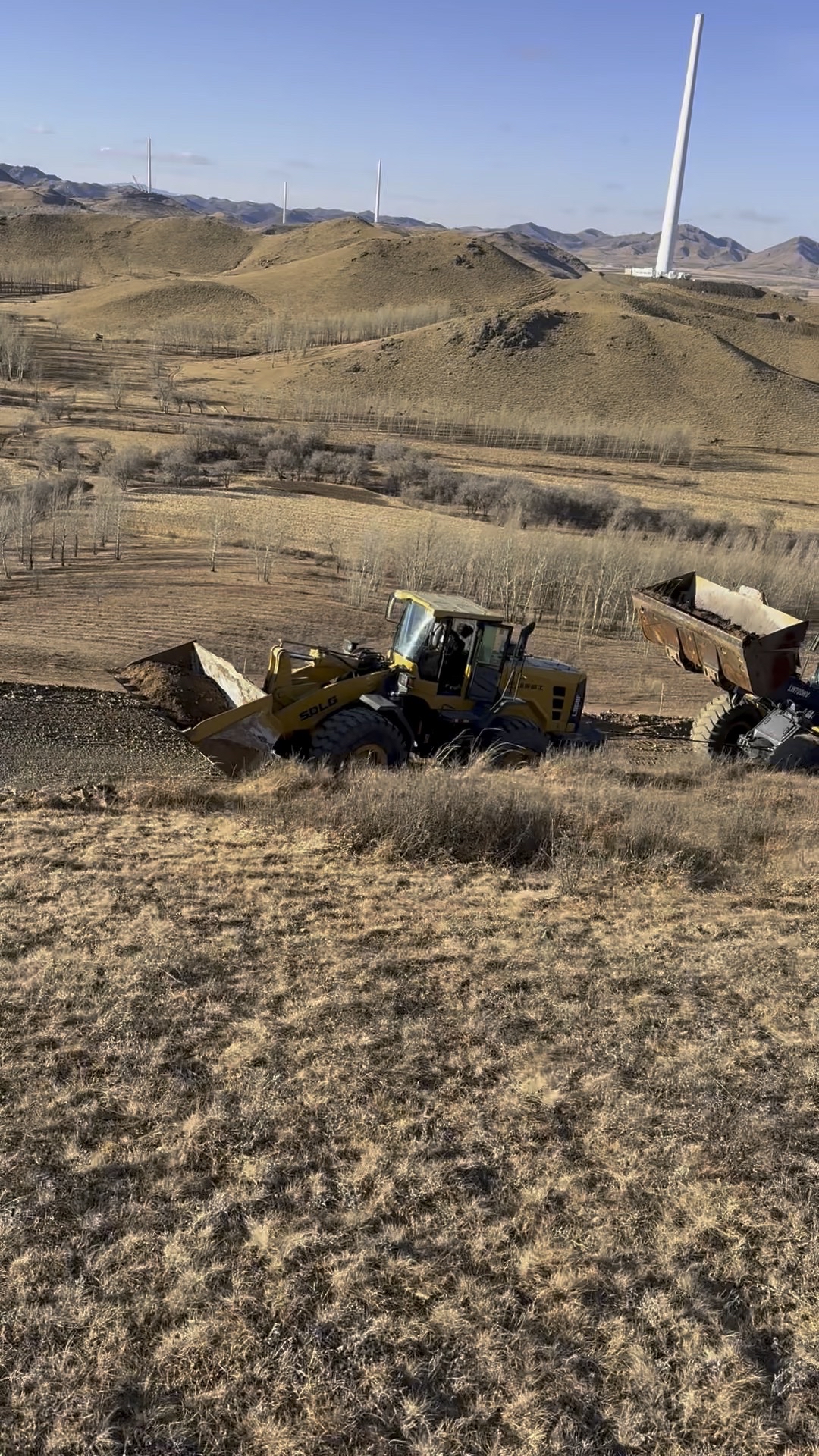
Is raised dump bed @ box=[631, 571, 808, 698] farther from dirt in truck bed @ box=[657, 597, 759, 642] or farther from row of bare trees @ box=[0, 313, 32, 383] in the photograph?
row of bare trees @ box=[0, 313, 32, 383]

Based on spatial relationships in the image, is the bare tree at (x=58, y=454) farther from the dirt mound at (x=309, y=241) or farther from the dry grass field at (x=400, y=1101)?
the dirt mound at (x=309, y=241)

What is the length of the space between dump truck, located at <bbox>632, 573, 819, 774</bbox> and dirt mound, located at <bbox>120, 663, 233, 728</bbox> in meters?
7.38

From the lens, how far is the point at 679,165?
131 meters

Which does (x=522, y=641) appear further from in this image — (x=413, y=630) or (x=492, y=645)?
(x=413, y=630)

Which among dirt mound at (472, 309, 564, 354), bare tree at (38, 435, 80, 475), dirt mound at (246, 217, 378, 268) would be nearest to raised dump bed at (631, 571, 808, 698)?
bare tree at (38, 435, 80, 475)

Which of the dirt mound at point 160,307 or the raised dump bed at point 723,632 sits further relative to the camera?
the dirt mound at point 160,307

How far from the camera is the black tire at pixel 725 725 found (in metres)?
14.4

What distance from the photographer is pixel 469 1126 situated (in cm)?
503

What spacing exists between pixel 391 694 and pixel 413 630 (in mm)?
826

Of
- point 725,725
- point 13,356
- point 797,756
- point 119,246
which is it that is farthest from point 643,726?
point 119,246

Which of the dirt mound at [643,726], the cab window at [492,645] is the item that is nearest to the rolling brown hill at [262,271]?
the dirt mound at [643,726]

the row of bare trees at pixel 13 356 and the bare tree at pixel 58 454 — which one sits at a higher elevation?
the row of bare trees at pixel 13 356

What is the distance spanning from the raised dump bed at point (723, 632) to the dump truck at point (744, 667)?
0.04ft

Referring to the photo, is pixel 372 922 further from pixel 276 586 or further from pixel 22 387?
pixel 22 387
